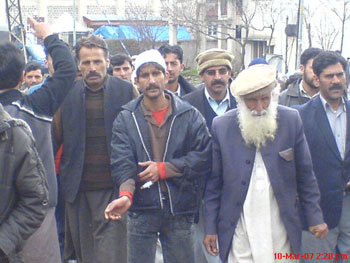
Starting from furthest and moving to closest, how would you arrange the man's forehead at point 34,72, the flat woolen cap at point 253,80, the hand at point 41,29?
the man's forehead at point 34,72, the hand at point 41,29, the flat woolen cap at point 253,80

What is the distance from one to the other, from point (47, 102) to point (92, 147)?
1.32 meters

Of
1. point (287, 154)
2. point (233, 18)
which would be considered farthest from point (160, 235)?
point (233, 18)

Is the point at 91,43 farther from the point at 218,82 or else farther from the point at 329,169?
the point at 329,169

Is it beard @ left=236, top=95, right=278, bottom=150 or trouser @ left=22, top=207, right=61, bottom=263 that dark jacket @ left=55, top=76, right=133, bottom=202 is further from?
beard @ left=236, top=95, right=278, bottom=150

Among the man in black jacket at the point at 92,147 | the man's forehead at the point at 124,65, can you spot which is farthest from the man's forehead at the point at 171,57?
the man in black jacket at the point at 92,147

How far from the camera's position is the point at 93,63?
584cm

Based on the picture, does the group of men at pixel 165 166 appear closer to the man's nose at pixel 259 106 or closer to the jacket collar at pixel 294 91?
the man's nose at pixel 259 106

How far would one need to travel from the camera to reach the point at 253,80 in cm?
447

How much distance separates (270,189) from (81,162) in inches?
74.8

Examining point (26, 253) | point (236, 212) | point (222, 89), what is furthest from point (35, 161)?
point (222, 89)

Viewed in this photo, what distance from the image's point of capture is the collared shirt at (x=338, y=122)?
5312 millimetres

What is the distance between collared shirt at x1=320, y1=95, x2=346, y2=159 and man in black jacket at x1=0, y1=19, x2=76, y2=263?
6.98 ft

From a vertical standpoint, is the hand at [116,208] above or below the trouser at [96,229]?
above

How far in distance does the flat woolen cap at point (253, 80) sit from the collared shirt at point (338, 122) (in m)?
1.02
